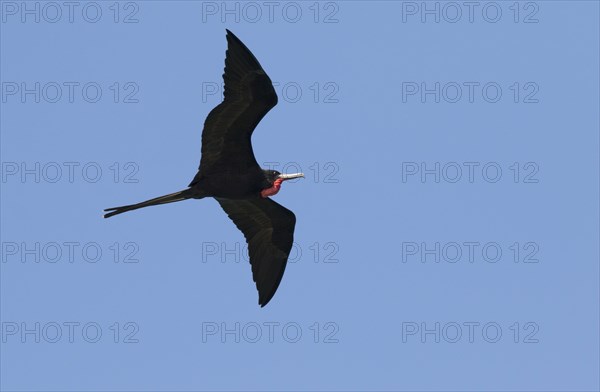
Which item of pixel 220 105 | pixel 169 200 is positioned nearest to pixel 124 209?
pixel 169 200

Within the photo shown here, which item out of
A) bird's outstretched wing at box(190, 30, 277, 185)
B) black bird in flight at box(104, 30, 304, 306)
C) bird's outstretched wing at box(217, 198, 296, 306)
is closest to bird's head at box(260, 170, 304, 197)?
black bird in flight at box(104, 30, 304, 306)

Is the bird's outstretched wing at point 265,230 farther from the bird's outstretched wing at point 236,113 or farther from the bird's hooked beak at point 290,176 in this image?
the bird's outstretched wing at point 236,113

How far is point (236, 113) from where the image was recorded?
18078 mm

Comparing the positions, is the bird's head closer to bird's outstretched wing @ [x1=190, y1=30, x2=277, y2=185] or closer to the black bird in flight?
the black bird in flight

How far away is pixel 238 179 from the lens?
1852 centimetres

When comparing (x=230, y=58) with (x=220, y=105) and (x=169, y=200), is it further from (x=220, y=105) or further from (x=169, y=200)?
(x=169, y=200)

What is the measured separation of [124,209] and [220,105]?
6.60ft

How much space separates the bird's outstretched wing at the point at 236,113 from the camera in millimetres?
17594


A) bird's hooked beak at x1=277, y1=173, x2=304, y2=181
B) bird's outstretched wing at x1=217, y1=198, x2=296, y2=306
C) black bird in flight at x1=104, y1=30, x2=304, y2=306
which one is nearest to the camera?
black bird in flight at x1=104, y1=30, x2=304, y2=306

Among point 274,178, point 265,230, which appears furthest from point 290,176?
point 265,230

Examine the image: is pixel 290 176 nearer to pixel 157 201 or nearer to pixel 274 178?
pixel 274 178

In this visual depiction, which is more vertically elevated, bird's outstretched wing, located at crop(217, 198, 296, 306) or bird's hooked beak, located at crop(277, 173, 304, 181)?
bird's hooked beak, located at crop(277, 173, 304, 181)

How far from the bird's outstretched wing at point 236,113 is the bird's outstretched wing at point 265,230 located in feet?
4.37

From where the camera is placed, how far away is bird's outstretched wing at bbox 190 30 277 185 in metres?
17.6
